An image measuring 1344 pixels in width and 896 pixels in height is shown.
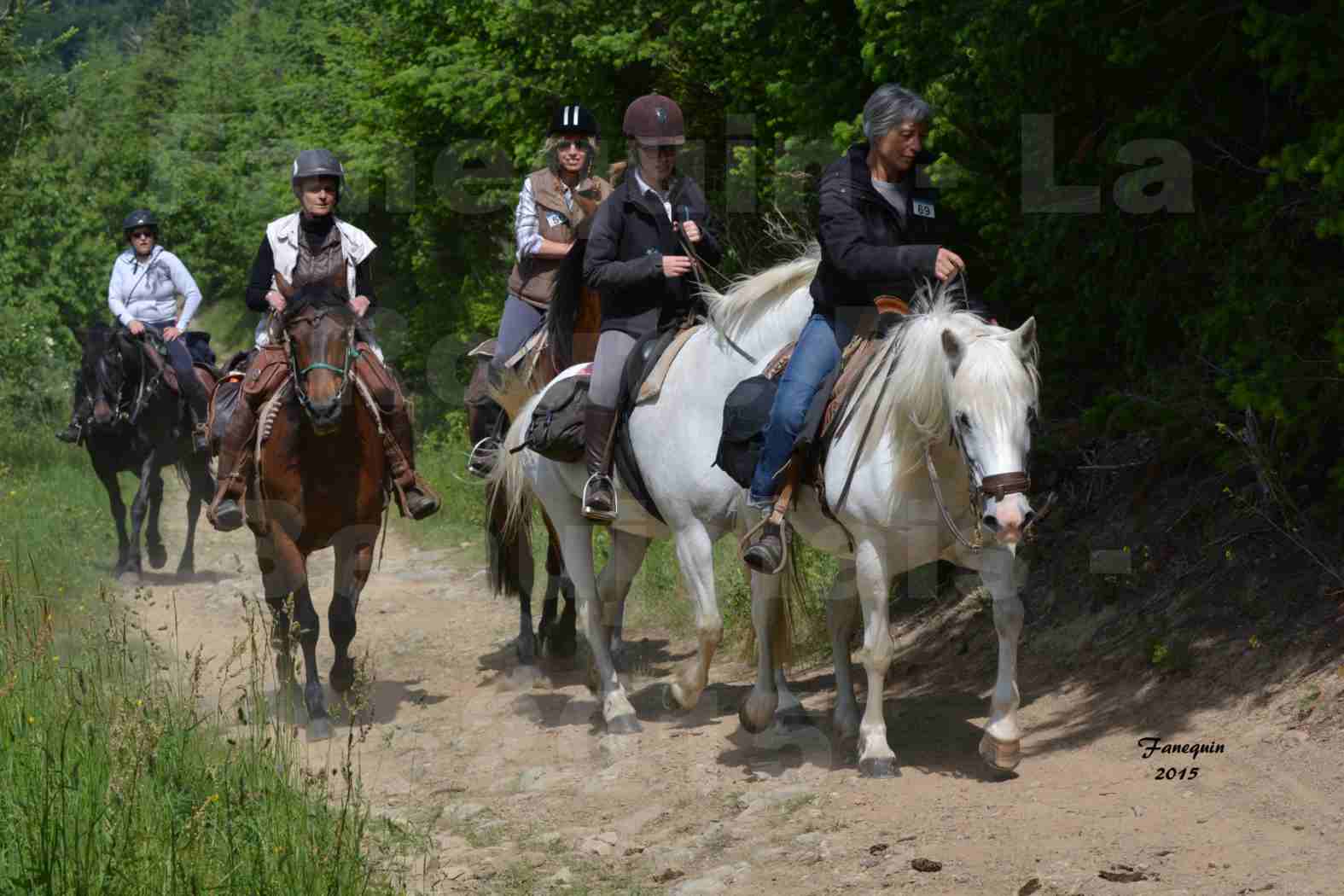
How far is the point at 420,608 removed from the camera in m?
13.3

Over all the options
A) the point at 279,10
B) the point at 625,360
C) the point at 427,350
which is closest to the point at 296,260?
the point at 625,360

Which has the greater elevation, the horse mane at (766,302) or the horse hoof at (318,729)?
the horse mane at (766,302)

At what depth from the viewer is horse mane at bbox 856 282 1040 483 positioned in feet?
21.2

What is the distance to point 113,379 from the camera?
15.2 m

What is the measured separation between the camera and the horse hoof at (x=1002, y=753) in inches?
275

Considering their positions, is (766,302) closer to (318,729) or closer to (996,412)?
(996,412)

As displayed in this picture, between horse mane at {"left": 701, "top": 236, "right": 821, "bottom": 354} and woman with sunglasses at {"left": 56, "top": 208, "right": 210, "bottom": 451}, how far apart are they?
8340 millimetres

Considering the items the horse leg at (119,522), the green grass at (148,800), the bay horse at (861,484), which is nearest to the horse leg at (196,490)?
the horse leg at (119,522)

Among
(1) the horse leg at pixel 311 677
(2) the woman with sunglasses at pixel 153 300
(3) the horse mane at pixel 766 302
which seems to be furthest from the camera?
(2) the woman with sunglasses at pixel 153 300

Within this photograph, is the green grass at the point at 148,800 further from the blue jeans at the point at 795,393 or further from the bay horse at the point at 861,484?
the blue jeans at the point at 795,393

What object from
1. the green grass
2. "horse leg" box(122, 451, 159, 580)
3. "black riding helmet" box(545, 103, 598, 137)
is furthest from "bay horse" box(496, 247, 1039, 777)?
"horse leg" box(122, 451, 159, 580)

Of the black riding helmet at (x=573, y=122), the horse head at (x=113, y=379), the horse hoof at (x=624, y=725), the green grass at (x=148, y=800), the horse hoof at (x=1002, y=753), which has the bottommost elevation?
the horse hoof at (x=624, y=725)

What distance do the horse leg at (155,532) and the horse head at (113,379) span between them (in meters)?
0.68

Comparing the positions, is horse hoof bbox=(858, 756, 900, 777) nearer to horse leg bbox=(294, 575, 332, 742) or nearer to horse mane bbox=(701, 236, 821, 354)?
horse mane bbox=(701, 236, 821, 354)
